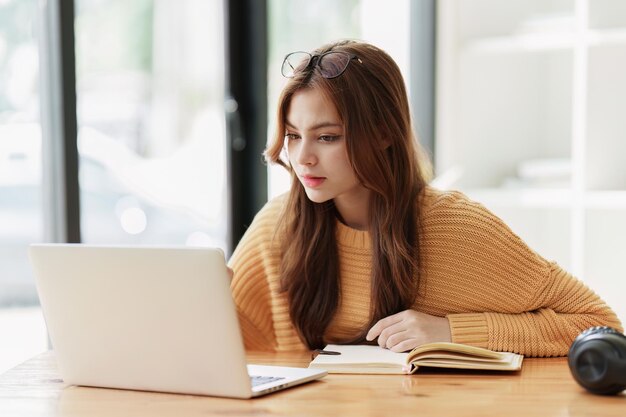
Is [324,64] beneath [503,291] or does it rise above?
above

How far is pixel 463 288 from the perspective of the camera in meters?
1.88

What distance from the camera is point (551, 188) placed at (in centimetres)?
318

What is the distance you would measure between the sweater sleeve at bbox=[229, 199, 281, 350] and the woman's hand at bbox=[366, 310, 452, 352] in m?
0.35

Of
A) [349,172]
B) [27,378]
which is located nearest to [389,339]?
[349,172]

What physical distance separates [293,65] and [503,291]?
0.61m

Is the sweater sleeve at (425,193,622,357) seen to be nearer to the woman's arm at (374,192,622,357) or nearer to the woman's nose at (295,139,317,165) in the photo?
the woman's arm at (374,192,622,357)

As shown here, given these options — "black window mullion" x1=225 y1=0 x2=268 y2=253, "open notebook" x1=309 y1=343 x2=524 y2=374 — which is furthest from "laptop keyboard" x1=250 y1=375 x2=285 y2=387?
"black window mullion" x1=225 y1=0 x2=268 y2=253

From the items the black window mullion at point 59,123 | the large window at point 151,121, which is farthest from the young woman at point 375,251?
the large window at point 151,121

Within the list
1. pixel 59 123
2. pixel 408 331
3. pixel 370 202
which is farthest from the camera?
pixel 59 123

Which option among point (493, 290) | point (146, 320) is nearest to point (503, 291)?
point (493, 290)

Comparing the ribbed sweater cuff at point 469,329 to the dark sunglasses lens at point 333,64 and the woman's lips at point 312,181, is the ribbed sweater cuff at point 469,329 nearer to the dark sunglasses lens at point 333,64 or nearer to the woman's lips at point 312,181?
the woman's lips at point 312,181

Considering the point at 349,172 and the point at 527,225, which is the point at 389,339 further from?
the point at 527,225

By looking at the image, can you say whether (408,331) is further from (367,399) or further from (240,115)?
(240,115)

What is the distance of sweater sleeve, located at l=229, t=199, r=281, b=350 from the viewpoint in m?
2.01
